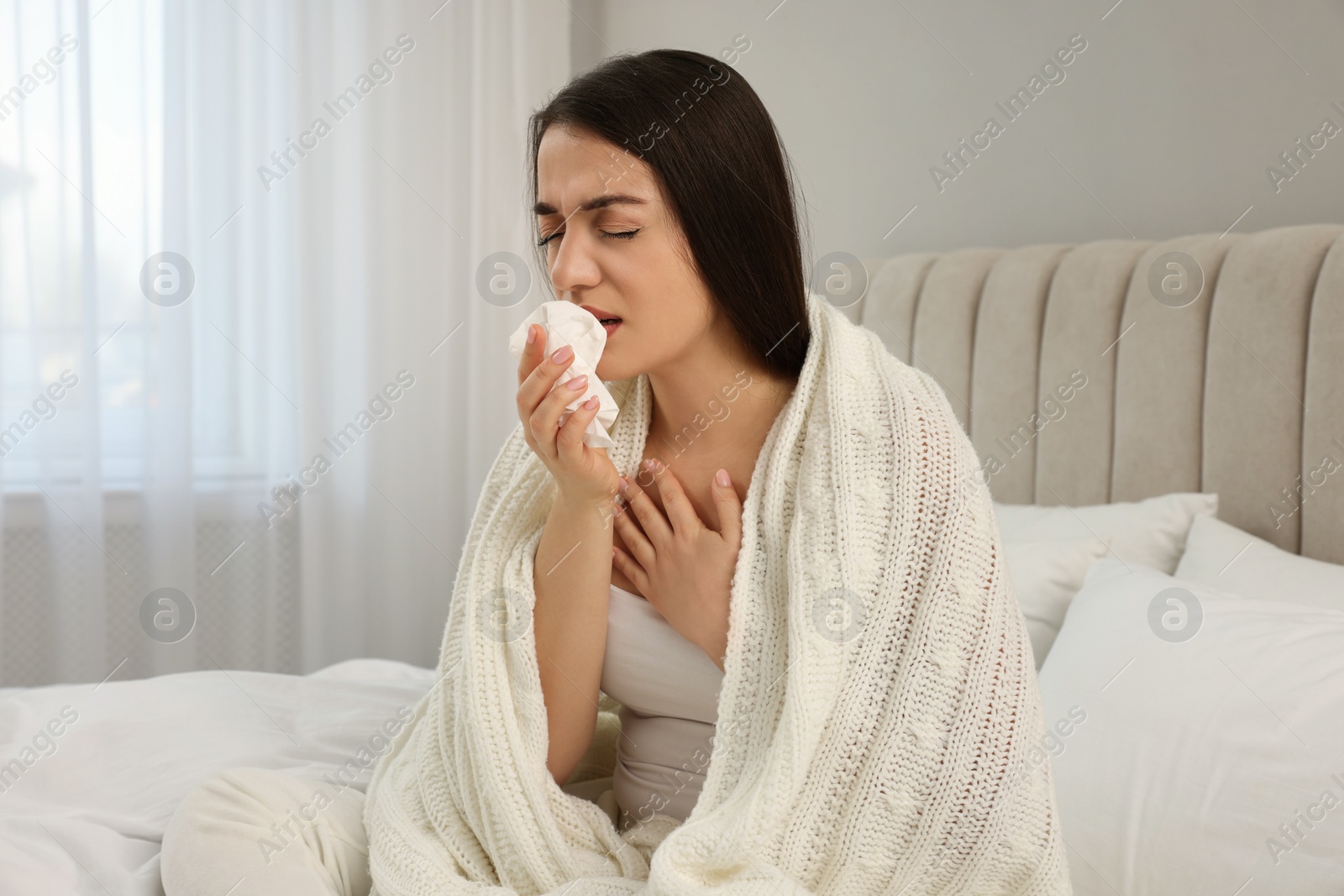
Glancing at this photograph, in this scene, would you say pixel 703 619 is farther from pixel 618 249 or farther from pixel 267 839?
pixel 267 839

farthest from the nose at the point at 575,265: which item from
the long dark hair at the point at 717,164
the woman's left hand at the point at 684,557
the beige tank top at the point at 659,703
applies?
the beige tank top at the point at 659,703

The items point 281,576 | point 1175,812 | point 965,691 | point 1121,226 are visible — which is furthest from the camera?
point 281,576

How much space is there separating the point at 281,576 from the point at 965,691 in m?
2.53

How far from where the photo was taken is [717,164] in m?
1.21

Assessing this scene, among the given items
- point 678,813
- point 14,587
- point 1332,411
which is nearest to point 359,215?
point 14,587

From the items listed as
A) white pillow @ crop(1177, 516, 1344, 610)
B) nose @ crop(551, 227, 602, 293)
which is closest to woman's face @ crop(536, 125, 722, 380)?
nose @ crop(551, 227, 602, 293)

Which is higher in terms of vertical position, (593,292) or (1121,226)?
(1121,226)

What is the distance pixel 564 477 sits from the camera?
1201 millimetres

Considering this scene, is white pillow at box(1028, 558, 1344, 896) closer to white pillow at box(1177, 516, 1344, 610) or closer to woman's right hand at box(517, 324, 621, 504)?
white pillow at box(1177, 516, 1344, 610)

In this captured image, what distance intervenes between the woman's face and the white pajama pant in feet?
2.04

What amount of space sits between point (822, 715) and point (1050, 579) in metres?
0.84

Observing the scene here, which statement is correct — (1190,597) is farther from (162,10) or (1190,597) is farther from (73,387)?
(162,10)

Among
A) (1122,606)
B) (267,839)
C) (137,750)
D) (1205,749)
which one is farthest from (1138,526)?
(137,750)

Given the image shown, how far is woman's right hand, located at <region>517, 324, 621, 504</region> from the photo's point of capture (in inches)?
44.6
